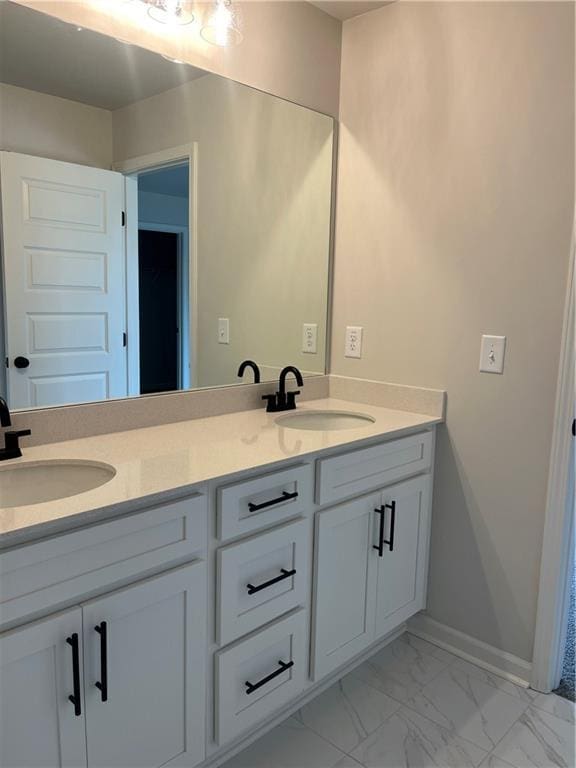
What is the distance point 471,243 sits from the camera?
1964 mm

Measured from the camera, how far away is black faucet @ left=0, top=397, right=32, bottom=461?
141cm

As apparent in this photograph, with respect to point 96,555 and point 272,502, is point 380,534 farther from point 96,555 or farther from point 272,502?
point 96,555

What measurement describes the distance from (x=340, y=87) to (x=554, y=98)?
89 centimetres

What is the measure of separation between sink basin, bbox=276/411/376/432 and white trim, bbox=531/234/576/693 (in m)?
0.64

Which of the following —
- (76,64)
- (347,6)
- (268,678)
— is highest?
(347,6)

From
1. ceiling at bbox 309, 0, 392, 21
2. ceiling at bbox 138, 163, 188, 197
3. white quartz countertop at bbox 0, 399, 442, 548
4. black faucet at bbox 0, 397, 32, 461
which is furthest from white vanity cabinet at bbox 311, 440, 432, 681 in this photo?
ceiling at bbox 309, 0, 392, 21

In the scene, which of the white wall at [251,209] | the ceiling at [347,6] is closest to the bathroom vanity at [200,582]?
the white wall at [251,209]

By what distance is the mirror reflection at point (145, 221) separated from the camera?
1512 millimetres

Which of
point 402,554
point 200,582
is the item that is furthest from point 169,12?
point 402,554

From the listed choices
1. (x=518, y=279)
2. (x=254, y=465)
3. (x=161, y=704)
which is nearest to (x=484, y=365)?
(x=518, y=279)

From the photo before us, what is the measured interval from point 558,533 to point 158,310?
1486 millimetres

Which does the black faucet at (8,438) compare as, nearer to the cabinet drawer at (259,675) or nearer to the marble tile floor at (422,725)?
the cabinet drawer at (259,675)

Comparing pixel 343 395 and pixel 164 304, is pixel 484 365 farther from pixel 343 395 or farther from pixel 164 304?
pixel 164 304

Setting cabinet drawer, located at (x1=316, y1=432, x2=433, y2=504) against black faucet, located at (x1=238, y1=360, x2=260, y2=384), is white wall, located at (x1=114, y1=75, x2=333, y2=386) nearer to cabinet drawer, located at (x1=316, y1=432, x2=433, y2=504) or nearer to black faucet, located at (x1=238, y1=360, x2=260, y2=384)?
black faucet, located at (x1=238, y1=360, x2=260, y2=384)
